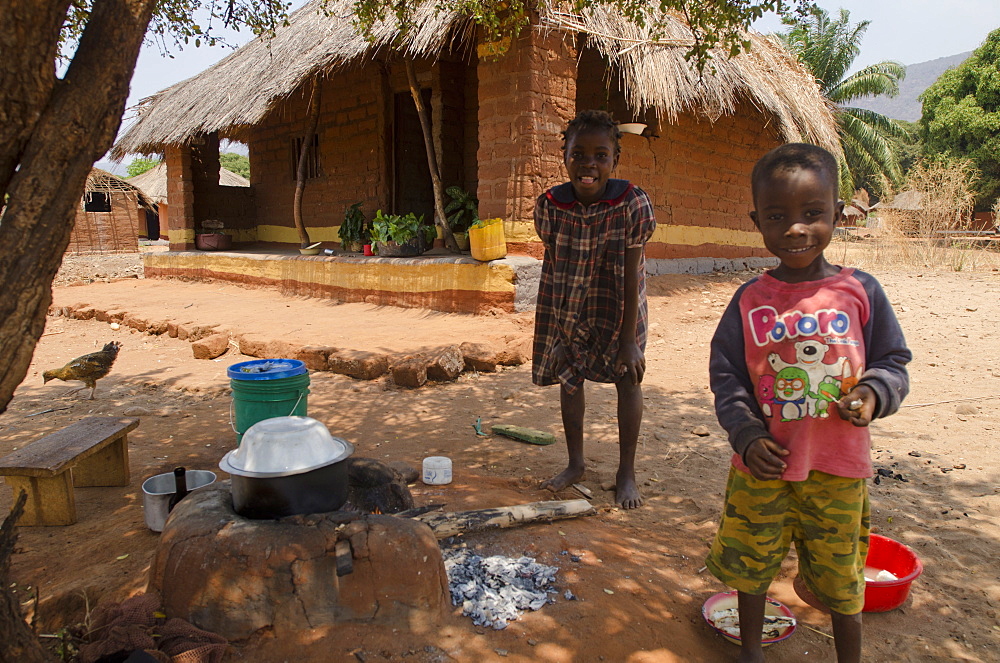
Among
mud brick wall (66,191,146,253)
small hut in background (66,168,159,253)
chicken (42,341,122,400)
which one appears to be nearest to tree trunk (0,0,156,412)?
chicken (42,341,122,400)

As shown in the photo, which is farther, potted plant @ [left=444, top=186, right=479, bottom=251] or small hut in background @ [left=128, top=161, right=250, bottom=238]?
A: small hut in background @ [left=128, top=161, right=250, bottom=238]

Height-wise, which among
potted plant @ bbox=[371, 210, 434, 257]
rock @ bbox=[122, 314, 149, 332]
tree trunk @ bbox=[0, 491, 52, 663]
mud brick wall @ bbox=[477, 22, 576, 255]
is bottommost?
rock @ bbox=[122, 314, 149, 332]

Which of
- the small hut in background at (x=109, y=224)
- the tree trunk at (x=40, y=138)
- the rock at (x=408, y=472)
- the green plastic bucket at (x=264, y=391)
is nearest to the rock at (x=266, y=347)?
the green plastic bucket at (x=264, y=391)

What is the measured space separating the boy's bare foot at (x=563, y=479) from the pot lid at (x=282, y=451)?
1.15 m

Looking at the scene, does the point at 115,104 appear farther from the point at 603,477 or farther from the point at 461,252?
the point at 461,252

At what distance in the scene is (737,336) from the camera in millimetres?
1717

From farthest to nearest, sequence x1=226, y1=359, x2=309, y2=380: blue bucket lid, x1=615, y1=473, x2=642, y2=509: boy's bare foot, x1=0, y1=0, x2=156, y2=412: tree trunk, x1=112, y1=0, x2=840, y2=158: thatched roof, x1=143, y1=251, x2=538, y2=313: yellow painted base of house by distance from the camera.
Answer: x1=112, y1=0, x2=840, y2=158: thatched roof → x1=143, y1=251, x2=538, y2=313: yellow painted base of house → x1=226, y1=359, x2=309, y2=380: blue bucket lid → x1=615, y1=473, x2=642, y2=509: boy's bare foot → x1=0, y1=0, x2=156, y2=412: tree trunk

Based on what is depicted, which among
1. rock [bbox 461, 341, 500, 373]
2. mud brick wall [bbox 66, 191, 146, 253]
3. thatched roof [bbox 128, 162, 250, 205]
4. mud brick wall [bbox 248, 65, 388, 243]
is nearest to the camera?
rock [bbox 461, 341, 500, 373]

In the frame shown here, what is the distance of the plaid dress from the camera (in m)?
2.75

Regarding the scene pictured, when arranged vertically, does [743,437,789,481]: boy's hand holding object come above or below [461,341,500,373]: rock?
above

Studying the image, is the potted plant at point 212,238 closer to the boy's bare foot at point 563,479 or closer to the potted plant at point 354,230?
the potted plant at point 354,230

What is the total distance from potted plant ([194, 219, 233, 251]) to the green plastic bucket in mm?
9562

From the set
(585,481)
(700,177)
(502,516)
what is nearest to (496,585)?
(502,516)

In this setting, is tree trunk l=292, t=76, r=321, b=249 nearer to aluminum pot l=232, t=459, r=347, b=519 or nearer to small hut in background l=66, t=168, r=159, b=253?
aluminum pot l=232, t=459, r=347, b=519
